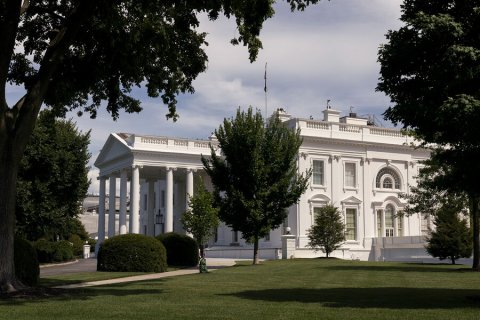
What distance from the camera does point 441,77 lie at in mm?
13844

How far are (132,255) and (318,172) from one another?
2667 centimetres

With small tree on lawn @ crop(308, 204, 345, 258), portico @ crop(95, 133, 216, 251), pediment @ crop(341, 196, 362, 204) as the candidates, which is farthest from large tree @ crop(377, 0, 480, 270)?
portico @ crop(95, 133, 216, 251)

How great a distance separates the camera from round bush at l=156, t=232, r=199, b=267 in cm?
3803

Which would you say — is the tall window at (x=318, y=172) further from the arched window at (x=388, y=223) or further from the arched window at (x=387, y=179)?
the arched window at (x=388, y=223)

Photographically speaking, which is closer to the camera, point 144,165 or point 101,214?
point 144,165

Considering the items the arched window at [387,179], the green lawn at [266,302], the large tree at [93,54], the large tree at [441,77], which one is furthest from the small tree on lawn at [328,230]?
the large tree at [441,77]

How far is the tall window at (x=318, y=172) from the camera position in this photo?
54.4 meters

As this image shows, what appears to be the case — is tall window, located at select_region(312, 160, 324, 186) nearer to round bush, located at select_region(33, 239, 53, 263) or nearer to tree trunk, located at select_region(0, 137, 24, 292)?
round bush, located at select_region(33, 239, 53, 263)

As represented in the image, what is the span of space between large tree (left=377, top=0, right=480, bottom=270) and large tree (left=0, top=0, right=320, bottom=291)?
2.92 metres

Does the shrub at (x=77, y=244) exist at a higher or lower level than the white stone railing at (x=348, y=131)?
lower

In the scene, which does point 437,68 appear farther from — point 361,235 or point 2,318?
point 361,235

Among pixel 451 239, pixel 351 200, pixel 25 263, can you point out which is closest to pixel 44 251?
pixel 351 200

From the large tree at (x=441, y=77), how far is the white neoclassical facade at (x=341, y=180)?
33.8 metres

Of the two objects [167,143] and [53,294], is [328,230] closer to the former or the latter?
[167,143]
